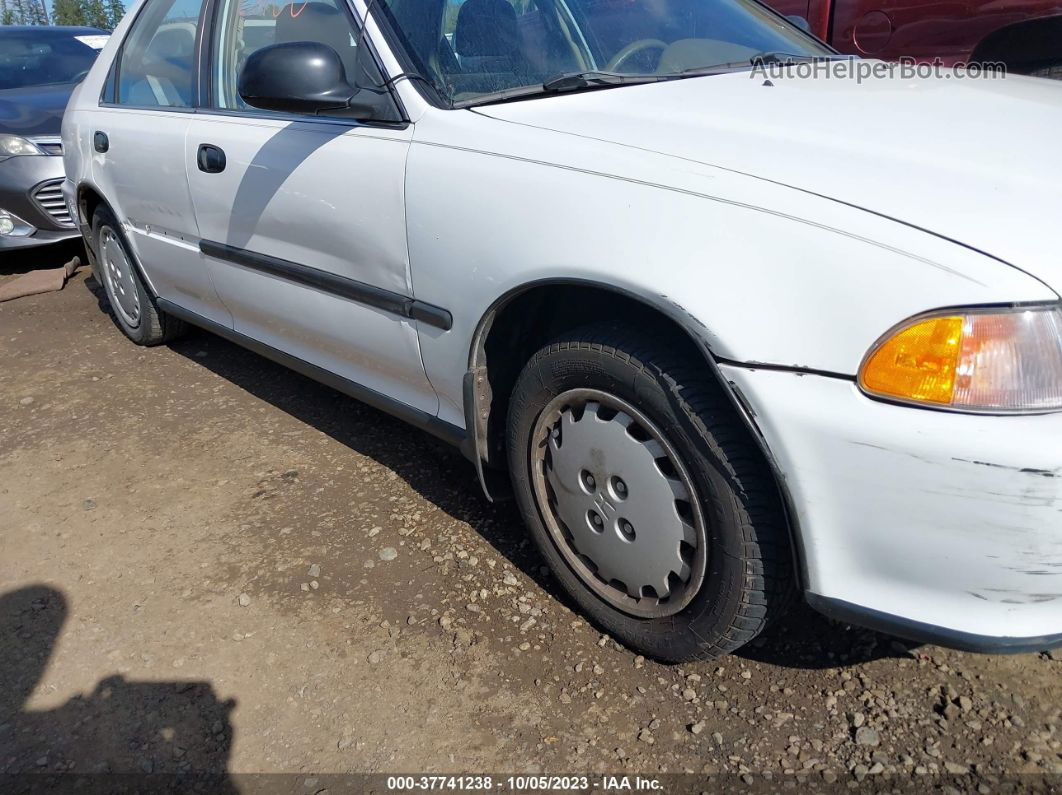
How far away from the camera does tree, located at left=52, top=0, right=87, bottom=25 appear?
1407 inches

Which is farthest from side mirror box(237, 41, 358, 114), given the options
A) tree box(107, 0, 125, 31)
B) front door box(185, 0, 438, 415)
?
tree box(107, 0, 125, 31)

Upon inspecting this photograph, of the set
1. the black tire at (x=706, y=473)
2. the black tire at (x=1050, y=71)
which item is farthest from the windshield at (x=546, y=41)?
the black tire at (x=1050, y=71)

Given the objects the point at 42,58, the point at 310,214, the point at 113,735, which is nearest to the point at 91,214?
the point at 310,214

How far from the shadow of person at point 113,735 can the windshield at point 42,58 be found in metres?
5.80

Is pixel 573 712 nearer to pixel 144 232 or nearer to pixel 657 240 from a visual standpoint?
pixel 657 240

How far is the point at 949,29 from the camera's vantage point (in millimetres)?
4012

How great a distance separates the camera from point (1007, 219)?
1405 mm

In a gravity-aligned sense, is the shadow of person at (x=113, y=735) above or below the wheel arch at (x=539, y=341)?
below

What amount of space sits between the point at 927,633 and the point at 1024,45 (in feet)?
11.2

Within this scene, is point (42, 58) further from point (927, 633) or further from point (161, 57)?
point (927, 633)

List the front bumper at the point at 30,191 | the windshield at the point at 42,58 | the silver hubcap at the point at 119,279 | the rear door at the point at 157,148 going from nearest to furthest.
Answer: the rear door at the point at 157,148 → the silver hubcap at the point at 119,279 → the front bumper at the point at 30,191 → the windshield at the point at 42,58

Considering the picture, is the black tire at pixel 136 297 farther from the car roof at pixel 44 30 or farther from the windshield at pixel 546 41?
the car roof at pixel 44 30

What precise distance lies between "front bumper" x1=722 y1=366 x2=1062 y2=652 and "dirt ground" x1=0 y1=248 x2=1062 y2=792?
0.42 meters

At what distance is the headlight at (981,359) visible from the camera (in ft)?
4.40
